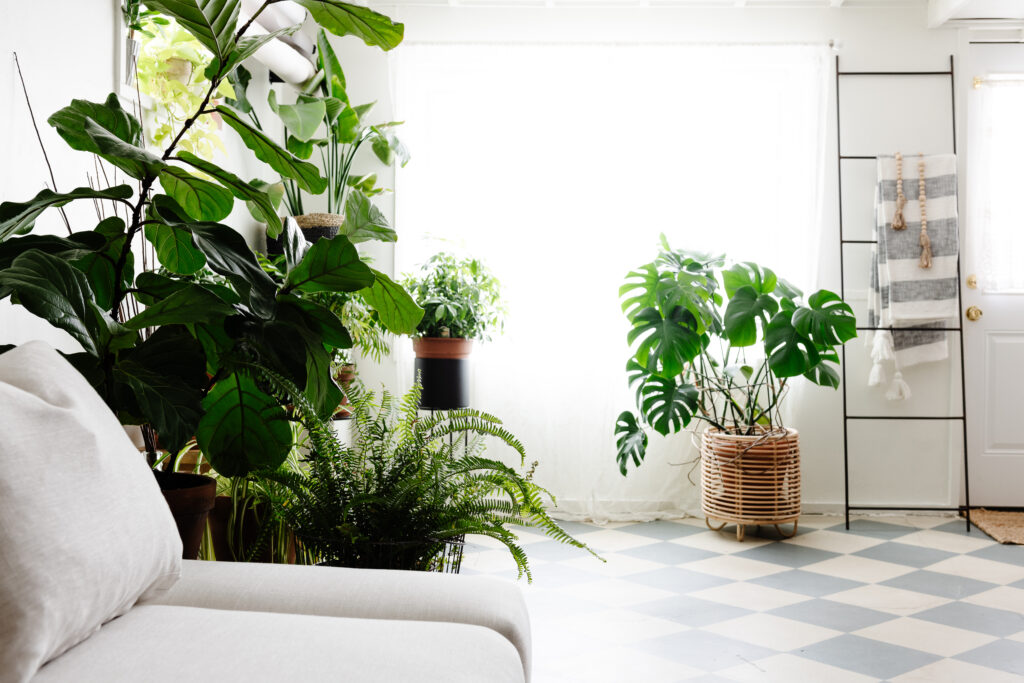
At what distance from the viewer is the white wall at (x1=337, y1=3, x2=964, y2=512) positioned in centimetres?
427

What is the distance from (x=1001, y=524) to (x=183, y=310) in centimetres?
398

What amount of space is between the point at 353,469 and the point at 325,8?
888 millimetres

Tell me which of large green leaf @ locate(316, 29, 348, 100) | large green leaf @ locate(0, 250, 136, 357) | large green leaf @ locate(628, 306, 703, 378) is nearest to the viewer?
large green leaf @ locate(0, 250, 136, 357)

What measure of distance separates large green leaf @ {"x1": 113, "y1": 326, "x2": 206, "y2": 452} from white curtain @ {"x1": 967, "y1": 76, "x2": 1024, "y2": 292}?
4057 millimetres

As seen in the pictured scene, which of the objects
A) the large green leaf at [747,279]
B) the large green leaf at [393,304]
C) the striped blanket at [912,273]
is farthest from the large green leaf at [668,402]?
the large green leaf at [393,304]

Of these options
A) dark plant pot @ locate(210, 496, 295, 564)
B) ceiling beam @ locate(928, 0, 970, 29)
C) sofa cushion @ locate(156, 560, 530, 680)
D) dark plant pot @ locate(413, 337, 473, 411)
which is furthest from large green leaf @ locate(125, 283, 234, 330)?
ceiling beam @ locate(928, 0, 970, 29)

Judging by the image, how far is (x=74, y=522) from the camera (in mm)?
1016

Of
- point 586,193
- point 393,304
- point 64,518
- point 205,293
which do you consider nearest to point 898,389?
point 586,193

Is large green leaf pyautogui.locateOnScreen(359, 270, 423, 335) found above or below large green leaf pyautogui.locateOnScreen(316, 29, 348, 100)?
below

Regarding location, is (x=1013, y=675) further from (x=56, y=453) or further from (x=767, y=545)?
(x=56, y=453)

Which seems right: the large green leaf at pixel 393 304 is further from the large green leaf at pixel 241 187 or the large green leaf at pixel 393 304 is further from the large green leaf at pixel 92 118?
the large green leaf at pixel 92 118

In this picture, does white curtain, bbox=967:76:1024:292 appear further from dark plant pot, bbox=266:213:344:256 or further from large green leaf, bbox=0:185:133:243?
large green leaf, bbox=0:185:133:243

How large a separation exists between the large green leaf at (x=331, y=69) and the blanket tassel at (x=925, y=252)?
9.20 ft

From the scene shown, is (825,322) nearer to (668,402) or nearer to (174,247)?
(668,402)
